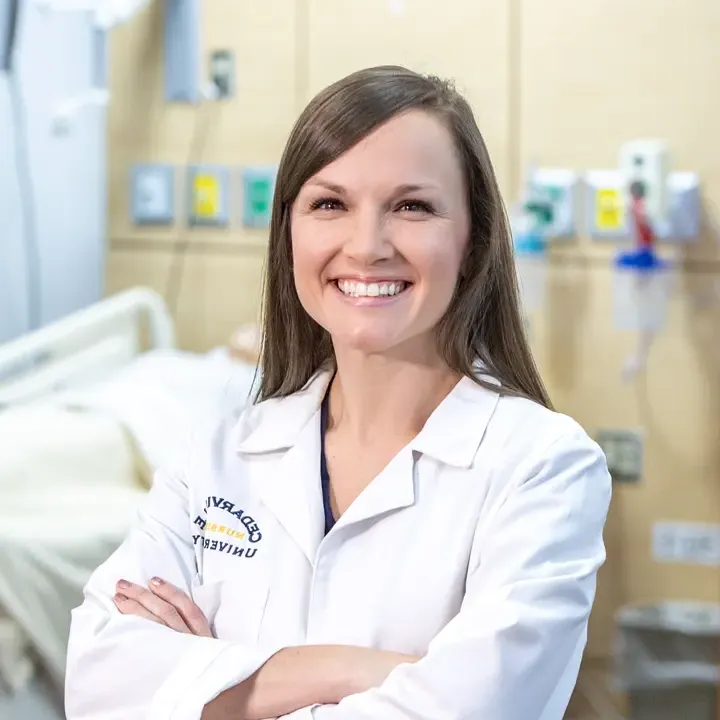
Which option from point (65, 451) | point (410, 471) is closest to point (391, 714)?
point (410, 471)

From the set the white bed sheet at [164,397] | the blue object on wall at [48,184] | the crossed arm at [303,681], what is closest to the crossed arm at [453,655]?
the crossed arm at [303,681]

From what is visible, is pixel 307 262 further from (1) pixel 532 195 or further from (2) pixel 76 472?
(1) pixel 532 195

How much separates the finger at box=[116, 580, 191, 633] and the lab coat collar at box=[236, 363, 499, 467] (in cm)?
21

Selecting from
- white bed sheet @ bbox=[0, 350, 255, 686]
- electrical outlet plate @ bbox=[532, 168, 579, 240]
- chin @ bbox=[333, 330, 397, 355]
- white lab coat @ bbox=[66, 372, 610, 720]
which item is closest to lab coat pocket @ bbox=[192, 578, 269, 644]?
white lab coat @ bbox=[66, 372, 610, 720]

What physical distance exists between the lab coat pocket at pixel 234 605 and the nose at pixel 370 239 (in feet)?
1.28

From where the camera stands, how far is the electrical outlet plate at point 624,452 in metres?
2.78

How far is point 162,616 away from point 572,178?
5.90 ft

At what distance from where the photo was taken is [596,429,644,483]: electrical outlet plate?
2781mm

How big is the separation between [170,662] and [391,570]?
257mm

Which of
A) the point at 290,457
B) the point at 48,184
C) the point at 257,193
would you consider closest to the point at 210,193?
the point at 257,193

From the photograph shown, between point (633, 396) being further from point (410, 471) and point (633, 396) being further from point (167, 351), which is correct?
point (410, 471)

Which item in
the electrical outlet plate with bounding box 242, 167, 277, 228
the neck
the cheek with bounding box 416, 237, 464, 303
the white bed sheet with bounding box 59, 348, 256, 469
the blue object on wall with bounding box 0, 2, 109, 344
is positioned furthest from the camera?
the electrical outlet plate with bounding box 242, 167, 277, 228

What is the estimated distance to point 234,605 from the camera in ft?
4.25

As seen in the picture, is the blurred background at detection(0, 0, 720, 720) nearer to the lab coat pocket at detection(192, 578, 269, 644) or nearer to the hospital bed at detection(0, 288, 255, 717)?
the hospital bed at detection(0, 288, 255, 717)
